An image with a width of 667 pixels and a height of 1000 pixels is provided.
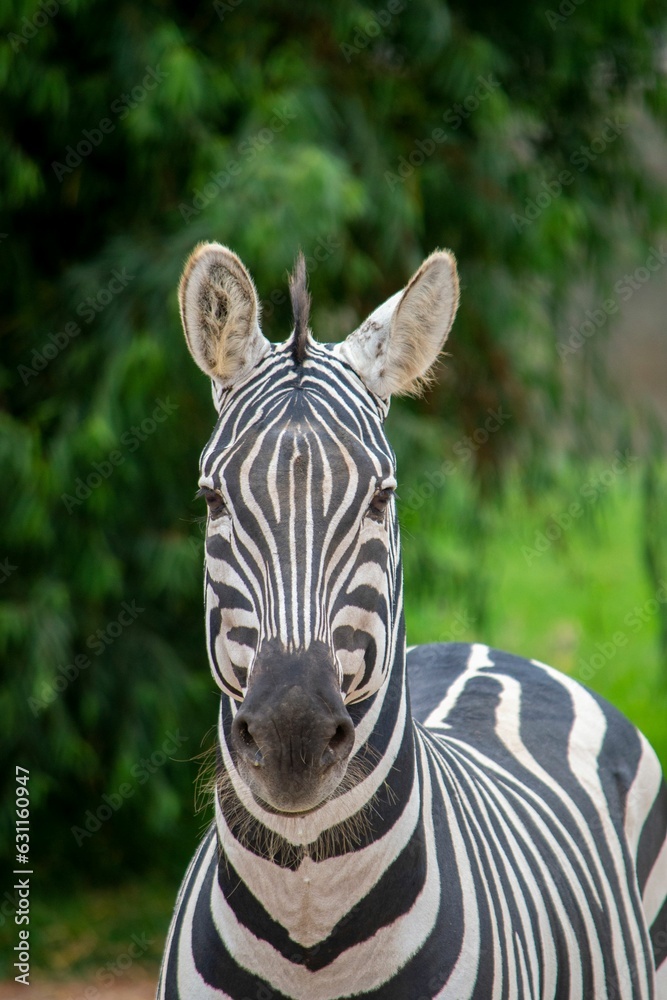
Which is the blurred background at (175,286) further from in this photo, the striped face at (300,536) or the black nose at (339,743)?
the black nose at (339,743)

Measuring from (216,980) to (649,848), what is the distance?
1423 mm

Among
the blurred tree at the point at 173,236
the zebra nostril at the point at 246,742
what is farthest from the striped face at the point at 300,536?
the blurred tree at the point at 173,236

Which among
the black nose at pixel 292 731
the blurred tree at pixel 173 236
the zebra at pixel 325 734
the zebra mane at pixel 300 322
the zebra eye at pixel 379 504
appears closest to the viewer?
the black nose at pixel 292 731

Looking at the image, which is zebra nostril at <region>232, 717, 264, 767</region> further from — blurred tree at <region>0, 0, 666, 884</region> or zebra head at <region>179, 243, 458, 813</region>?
blurred tree at <region>0, 0, 666, 884</region>

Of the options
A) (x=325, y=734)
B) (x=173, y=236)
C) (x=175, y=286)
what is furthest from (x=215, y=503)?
(x=173, y=236)

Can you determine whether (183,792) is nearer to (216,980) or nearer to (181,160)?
(181,160)

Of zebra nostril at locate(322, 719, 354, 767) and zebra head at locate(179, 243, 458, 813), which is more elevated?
zebra head at locate(179, 243, 458, 813)

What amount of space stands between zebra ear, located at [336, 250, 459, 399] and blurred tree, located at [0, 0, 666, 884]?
246 centimetres

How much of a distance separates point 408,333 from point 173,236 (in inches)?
123

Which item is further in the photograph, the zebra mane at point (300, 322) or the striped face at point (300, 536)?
the zebra mane at point (300, 322)

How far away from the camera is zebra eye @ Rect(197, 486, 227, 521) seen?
1.99 metres

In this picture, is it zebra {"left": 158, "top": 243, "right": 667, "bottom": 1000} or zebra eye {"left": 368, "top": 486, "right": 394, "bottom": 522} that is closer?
zebra {"left": 158, "top": 243, "right": 667, "bottom": 1000}

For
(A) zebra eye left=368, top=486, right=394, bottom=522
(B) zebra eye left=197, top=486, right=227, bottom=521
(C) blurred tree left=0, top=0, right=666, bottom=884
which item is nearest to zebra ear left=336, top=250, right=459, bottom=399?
(A) zebra eye left=368, top=486, right=394, bottom=522

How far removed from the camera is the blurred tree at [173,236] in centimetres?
488
